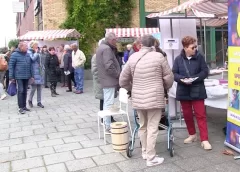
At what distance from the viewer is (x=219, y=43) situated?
742 inches

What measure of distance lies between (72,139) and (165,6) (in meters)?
12.9

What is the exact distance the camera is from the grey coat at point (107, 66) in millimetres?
5160

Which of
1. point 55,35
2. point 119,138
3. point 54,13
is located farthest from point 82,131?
point 54,13

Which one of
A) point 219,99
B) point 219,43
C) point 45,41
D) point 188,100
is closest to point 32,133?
point 188,100

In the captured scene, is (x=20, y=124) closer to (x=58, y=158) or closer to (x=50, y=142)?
(x=50, y=142)

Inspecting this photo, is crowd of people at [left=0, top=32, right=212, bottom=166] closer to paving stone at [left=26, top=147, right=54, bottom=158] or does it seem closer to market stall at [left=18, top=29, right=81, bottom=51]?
paving stone at [left=26, top=147, right=54, bottom=158]

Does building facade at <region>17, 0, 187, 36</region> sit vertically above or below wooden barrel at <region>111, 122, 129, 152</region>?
above

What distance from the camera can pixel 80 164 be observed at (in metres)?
4.20

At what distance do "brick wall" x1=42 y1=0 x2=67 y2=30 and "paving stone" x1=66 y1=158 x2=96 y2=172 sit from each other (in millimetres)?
12609

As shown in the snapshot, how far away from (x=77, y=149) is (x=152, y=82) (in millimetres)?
1696

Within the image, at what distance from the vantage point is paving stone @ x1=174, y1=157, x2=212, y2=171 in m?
3.95

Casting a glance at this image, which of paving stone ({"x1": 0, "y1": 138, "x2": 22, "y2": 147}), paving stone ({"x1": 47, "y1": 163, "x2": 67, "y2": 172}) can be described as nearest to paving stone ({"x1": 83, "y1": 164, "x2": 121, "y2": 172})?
paving stone ({"x1": 47, "y1": 163, "x2": 67, "y2": 172})

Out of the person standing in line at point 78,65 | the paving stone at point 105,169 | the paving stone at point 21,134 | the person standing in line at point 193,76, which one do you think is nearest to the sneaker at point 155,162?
the paving stone at point 105,169

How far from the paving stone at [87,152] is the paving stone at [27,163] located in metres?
0.51
